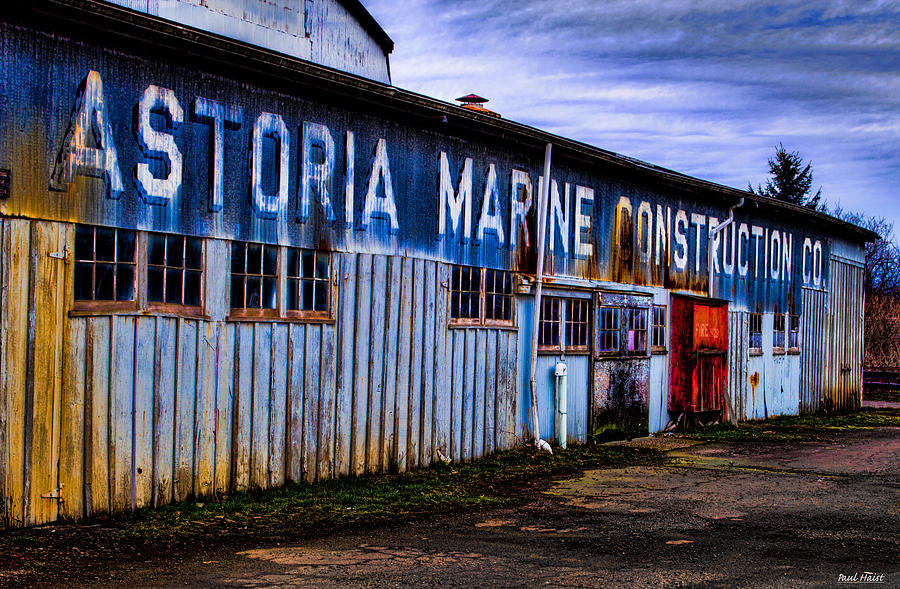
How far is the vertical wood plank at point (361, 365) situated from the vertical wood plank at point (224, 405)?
65.9 inches

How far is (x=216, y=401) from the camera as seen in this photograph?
8.62m

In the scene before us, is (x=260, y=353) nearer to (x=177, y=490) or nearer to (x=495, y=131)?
(x=177, y=490)

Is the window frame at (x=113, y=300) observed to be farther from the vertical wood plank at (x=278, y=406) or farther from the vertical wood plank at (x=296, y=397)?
the vertical wood plank at (x=296, y=397)

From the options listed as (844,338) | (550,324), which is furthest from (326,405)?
(844,338)

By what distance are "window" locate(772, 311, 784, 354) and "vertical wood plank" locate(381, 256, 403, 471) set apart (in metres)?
12.4

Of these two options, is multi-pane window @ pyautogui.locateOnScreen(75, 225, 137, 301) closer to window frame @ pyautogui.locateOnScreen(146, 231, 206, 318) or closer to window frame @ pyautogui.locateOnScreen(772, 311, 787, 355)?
window frame @ pyautogui.locateOnScreen(146, 231, 206, 318)

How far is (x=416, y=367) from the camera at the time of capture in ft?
35.6

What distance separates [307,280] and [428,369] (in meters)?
2.23

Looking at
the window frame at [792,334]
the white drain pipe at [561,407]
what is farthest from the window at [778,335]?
the white drain pipe at [561,407]

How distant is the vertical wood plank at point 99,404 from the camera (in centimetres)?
756

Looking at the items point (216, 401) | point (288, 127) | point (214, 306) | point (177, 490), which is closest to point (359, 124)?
point (288, 127)

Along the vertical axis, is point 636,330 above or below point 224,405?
above

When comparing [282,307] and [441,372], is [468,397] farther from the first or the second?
[282,307]

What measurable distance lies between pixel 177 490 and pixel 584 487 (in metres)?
4.46
